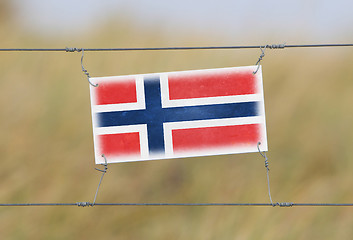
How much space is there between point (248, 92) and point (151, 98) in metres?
0.77

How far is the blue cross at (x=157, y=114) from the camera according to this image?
336 centimetres

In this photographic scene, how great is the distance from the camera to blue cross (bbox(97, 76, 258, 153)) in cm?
336

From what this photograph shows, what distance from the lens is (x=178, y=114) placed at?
3379mm

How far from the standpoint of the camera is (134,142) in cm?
336

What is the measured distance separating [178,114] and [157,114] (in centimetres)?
17

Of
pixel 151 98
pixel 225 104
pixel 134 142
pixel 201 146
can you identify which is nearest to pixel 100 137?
pixel 134 142

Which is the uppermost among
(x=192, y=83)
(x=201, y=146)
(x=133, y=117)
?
(x=192, y=83)

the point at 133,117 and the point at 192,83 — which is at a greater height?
the point at 192,83

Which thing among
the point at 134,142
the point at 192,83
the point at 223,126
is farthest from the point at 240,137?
the point at 134,142

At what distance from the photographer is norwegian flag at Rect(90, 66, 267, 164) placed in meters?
3.33

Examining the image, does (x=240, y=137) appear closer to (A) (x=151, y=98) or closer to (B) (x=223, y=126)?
(B) (x=223, y=126)

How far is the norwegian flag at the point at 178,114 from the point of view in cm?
333

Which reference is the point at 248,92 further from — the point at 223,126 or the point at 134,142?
the point at 134,142

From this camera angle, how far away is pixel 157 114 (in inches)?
133
